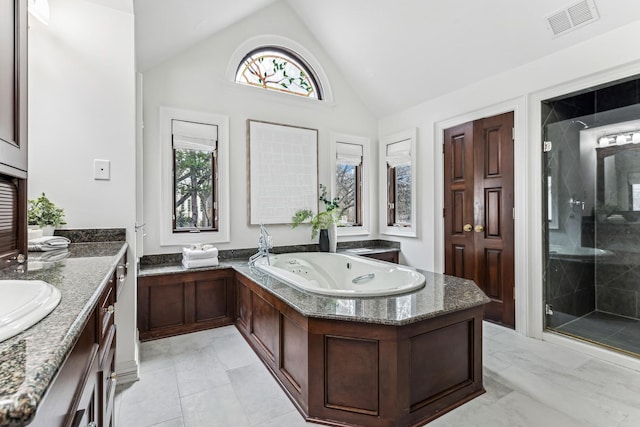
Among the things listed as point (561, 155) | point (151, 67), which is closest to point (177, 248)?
point (151, 67)

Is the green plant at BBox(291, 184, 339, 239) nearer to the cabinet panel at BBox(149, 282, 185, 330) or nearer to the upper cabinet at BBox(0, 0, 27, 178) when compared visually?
the cabinet panel at BBox(149, 282, 185, 330)

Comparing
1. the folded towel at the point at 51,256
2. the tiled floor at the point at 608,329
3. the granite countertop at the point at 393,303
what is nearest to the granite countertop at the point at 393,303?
the granite countertop at the point at 393,303

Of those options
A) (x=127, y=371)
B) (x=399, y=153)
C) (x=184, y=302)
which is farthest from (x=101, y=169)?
(x=399, y=153)

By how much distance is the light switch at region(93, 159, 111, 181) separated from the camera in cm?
209

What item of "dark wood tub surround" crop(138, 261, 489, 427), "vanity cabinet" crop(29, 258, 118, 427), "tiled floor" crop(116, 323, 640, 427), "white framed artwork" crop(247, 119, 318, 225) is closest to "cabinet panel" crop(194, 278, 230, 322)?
"tiled floor" crop(116, 323, 640, 427)

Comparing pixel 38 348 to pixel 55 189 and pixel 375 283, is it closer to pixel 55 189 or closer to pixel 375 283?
pixel 55 189

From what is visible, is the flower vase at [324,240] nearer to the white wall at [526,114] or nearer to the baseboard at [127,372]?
the white wall at [526,114]

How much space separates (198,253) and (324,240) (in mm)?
1515

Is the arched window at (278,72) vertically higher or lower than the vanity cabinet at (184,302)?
higher

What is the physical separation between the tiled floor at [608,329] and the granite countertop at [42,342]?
343cm

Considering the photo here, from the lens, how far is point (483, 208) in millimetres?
3291

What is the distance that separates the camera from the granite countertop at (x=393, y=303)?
1663 millimetres

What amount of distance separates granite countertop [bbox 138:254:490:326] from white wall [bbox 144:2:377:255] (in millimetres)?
1527

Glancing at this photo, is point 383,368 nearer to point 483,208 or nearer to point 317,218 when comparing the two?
point 483,208
